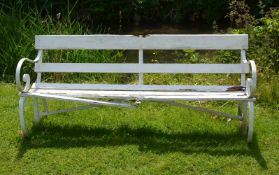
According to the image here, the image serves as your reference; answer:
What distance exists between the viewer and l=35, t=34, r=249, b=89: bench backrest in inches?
182

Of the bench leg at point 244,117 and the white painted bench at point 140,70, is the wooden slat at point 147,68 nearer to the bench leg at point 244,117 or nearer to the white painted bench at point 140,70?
the white painted bench at point 140,70

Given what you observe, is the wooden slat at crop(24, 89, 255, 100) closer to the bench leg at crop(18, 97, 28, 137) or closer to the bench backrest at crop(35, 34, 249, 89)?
the bench leg at crop(18, 97, 28, 137)

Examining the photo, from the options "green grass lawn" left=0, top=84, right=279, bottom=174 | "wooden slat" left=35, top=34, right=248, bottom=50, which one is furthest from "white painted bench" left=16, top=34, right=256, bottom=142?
"green grass lawn" left=0, top=84, right=279, bottom=174

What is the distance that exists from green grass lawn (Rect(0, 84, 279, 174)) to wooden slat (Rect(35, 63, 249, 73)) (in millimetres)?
549

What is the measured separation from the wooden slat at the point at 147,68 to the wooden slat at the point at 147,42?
0.18 metres

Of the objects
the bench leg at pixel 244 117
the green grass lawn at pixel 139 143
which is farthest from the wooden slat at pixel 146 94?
the green grass lawn at pixel 139 143

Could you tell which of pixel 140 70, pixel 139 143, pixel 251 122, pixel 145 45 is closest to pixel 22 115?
pixel 139 143

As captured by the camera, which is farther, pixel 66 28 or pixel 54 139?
pixel 66 28

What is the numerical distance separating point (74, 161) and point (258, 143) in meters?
1.69

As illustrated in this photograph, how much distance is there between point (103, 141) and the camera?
450cm

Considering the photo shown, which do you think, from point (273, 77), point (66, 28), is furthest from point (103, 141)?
point (66, 28)

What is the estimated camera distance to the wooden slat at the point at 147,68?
4.62 metres

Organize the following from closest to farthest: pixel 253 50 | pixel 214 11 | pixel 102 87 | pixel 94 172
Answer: pixel 94 172
pixel 102 87
pixel 253 50
pixel 214 11

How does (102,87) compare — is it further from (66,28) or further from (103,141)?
(66,28)
